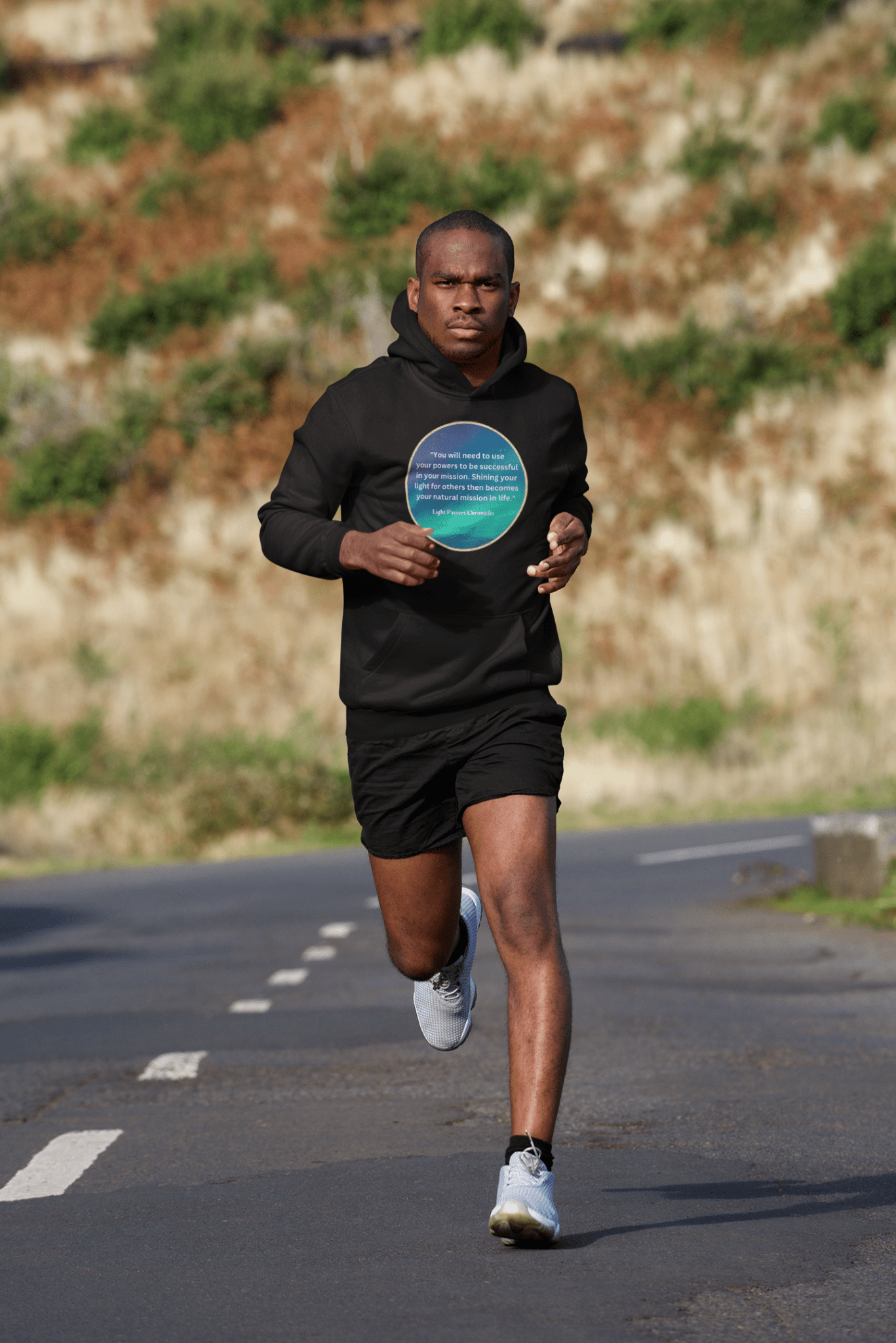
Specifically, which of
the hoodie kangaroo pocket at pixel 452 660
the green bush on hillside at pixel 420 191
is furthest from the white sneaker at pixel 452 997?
the green bush on hillside at pixel 420 191

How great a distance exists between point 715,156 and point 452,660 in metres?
40.5

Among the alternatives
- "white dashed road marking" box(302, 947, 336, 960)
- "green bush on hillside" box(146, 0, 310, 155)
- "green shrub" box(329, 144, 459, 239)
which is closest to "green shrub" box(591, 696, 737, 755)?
"green shrub" box(329, 144, 459, 239)

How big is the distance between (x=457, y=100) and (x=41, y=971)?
39288 mm

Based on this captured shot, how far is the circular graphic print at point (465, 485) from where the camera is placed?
5.28m

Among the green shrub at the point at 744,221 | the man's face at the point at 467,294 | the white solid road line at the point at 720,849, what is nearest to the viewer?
the man's face at the point at 467,294

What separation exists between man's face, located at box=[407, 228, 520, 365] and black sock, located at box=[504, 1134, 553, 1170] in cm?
183

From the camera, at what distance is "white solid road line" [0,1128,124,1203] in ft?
19.6

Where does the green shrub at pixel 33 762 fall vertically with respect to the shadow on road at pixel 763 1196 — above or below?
below

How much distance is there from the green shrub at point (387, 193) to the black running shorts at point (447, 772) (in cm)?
3985

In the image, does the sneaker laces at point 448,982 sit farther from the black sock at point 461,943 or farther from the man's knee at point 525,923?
the man's knee at point 525,923

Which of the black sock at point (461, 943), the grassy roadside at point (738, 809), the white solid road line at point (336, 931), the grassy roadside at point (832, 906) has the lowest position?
the grassy roadside at point (738, 809)

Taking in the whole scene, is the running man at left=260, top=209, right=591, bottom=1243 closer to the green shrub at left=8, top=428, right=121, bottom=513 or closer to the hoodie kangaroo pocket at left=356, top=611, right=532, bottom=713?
the hoodie kangaroo pocket at left=356, top=611, right=532, bottom=713

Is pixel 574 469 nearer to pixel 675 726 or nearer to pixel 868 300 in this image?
pixel 675 726

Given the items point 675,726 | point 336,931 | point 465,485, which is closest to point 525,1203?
point 465,485
